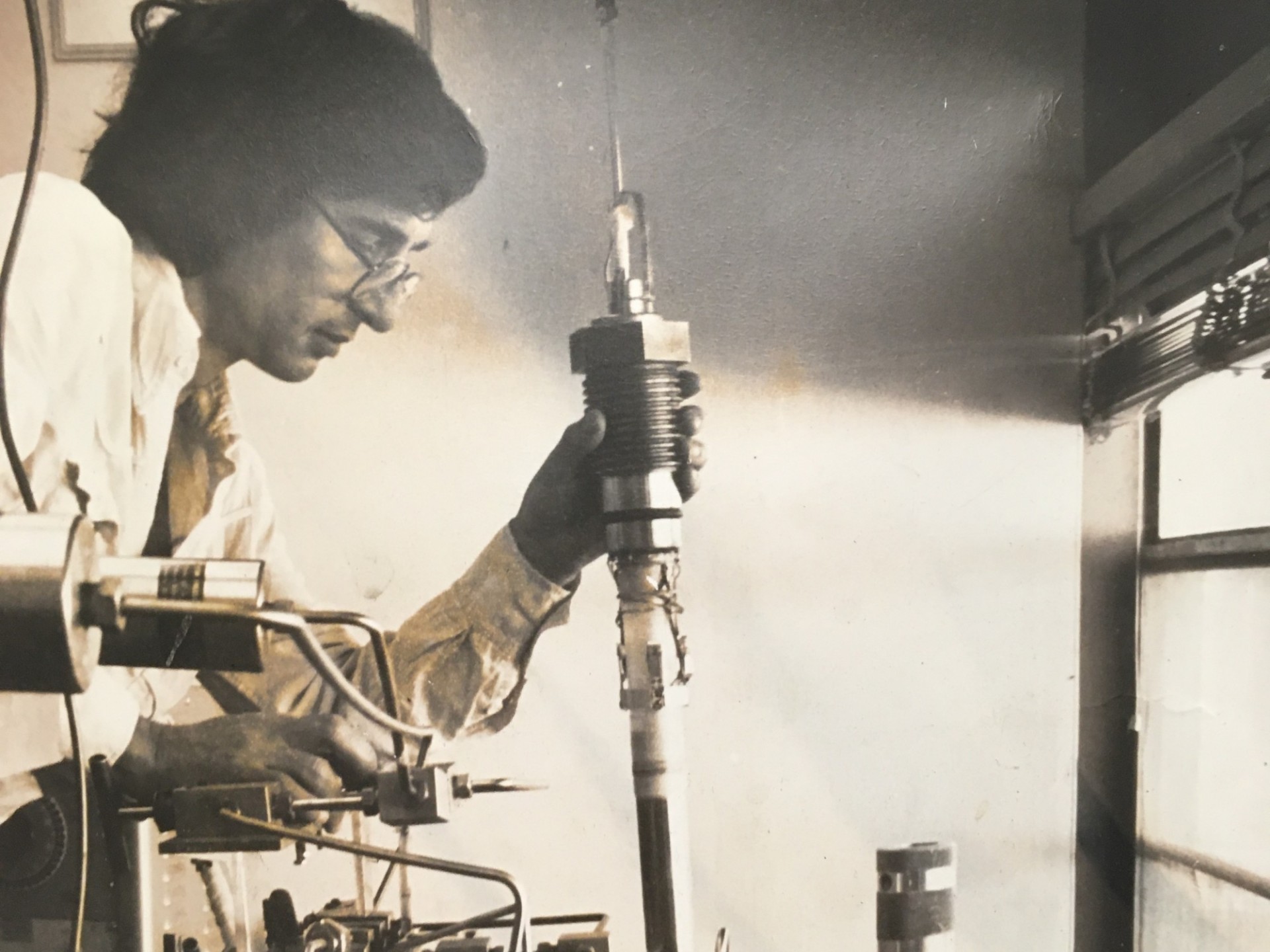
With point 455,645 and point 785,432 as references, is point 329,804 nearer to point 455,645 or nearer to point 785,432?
point 455,645

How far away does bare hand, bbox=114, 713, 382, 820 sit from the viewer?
1.14 meters

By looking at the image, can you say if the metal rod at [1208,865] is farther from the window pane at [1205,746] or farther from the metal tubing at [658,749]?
the metal tubing at [658,749]

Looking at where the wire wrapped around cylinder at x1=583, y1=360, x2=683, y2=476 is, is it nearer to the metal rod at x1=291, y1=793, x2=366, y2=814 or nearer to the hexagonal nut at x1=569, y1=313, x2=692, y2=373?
the hexagonal nut at x1=569, y1=313, x2=692, y2=373

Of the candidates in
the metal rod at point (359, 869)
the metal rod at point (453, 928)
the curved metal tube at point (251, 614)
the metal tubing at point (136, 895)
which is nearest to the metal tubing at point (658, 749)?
the metal rod at point (453, 928)

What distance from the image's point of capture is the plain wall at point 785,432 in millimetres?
1271

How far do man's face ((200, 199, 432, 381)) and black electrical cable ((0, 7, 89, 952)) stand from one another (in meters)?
0.22

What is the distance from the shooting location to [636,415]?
1.25 metres

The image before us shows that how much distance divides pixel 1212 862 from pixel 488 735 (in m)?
0.90

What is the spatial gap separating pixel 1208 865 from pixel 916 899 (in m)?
0.43

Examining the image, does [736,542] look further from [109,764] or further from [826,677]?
[109,764]

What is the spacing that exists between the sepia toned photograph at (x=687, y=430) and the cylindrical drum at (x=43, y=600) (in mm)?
517

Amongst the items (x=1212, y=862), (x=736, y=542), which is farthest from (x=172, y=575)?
(x=1212, y=862)

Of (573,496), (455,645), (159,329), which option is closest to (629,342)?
(573,496)

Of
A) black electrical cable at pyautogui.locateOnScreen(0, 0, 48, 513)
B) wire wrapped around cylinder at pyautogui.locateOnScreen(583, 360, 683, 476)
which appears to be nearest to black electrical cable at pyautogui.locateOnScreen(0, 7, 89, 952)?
black electrical cable at pyautogui.locateOnScreen(0, 0, 48, 513)
